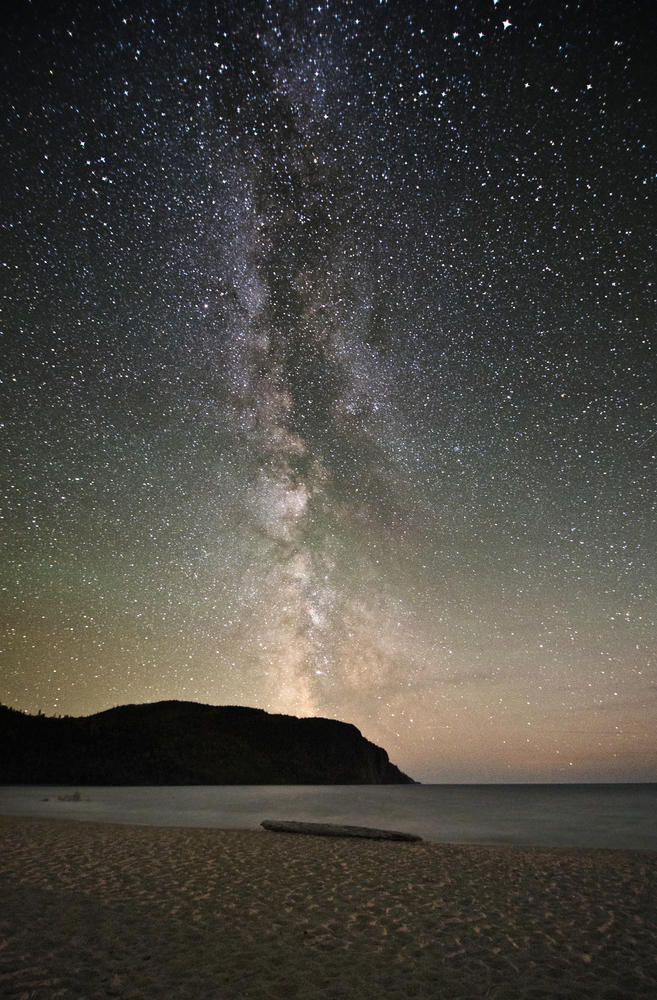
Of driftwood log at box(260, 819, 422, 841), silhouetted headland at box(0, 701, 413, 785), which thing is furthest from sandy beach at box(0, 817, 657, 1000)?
silhouetted headland at box(0, 701, 413, 785)

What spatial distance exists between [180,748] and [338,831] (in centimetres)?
12765

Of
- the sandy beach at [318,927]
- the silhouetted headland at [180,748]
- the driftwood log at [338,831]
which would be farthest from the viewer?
the silhouetted headland at [180,748]

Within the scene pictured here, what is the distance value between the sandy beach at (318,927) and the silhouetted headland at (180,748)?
4737 inches

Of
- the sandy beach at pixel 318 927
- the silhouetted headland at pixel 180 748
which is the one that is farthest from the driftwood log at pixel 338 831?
the silhouetted headland at pixel 180 748

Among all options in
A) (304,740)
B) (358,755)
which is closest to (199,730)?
(304,740)

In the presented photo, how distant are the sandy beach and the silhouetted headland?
12031 cm

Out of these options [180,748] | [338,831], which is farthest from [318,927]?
[180,748]

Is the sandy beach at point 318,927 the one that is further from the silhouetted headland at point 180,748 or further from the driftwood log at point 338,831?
the silhouetted headland at point 180,748

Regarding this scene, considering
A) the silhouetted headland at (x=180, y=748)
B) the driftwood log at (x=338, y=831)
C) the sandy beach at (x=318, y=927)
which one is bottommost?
the sandy beach at (x=318, y=927)

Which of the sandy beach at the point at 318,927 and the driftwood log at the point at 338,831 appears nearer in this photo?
the sandy beach at the point at 318,927

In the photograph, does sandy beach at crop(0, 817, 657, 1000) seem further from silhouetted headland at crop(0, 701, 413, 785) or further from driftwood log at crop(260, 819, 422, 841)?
silhouetted headland at crop(0, 701, 413, 785)

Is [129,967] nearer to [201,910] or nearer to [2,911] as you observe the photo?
[201,910]

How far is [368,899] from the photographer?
8664 mm

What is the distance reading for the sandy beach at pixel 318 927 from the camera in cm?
541
